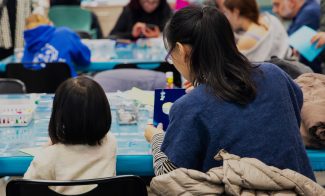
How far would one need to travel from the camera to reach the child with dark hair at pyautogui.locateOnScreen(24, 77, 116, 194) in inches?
72.8

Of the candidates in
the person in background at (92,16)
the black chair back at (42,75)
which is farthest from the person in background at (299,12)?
the person in background at (92,16)

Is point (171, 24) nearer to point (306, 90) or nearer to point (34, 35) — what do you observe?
point (306, 90)

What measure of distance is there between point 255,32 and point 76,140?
1947mm

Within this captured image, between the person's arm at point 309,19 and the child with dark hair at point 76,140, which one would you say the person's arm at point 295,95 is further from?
the person's arm at point 309,19

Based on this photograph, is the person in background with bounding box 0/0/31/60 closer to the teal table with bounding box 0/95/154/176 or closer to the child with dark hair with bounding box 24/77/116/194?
the teal table with bounding box 0/95/154/176

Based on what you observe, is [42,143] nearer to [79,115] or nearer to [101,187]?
[79,115]

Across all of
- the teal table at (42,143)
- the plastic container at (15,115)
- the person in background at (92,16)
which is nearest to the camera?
the teal table at (42,143)

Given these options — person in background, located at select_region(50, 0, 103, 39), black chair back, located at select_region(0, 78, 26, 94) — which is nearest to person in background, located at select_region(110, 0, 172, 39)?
person in background, located at select_region(50, 0, 103, 39)

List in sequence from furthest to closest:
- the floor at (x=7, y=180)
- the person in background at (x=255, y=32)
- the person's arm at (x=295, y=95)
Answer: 1. the person in background at (x=255, y=32)
2. the floor at (x=7, y=180)
3. the person's arm at (x=295, y=95)

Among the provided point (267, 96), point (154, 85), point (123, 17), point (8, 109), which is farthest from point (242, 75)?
point (123, 17)

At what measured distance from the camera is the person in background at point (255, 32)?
137 inches

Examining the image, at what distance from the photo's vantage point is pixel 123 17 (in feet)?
16.4

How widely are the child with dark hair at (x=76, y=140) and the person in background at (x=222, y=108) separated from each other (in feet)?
0.92

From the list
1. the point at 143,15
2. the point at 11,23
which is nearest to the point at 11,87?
the point at 143,15
